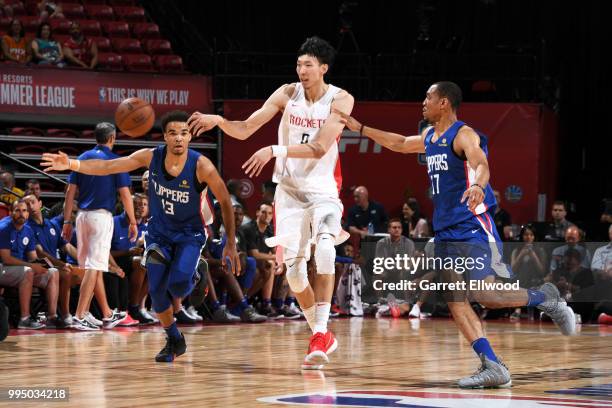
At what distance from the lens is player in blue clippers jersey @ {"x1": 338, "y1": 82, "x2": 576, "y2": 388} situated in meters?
5.92

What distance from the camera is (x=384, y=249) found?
45.4 ft

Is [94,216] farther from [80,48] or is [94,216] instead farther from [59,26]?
[59,26]

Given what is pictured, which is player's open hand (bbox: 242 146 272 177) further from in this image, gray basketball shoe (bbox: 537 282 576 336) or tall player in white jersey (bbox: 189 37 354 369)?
gray basketball shoe (bbox: 537 282 576 336)

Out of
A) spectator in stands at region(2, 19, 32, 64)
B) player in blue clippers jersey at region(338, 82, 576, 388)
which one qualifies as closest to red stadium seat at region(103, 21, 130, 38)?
spectator in stands at region(2, 19, 32, 64)

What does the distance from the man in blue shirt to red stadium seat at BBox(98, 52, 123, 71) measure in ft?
18.1

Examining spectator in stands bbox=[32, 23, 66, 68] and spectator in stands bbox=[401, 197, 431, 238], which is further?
spectator in stands bbox=[32, 23, 66, 68]

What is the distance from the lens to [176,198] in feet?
23.7

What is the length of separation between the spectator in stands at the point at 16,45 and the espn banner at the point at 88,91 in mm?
305

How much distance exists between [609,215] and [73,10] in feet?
28.8

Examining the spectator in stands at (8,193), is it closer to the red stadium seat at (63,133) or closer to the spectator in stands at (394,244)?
the red stadium seat at (63,133)

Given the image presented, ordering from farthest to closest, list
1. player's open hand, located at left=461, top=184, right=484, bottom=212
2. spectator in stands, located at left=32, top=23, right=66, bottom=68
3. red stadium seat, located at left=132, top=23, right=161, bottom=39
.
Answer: red stadium seat, located at left=132, top=23, right=161, bottom=39, spectator in stands, located at left=32, top=23, right=66, bottom=68, player's open hand, located at left=461, top=184, right=484, bottom=212

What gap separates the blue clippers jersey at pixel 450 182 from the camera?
6.15m

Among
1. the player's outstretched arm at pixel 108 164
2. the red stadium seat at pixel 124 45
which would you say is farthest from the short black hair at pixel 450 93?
the red stadium seat at pixel 124 45

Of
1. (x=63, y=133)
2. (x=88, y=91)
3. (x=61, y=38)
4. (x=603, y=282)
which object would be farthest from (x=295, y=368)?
(x=61, y=38)
